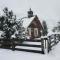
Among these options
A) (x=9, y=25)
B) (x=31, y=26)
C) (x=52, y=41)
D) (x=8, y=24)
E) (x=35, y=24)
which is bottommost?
(x=52, y=41)

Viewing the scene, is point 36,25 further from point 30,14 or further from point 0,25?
point 0,25

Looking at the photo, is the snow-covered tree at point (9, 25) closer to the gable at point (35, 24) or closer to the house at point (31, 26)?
the house at point (31, 26)

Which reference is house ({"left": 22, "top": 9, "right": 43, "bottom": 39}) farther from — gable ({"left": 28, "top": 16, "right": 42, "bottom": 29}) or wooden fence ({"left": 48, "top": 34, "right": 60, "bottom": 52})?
wooden fence ({"left": 48, "top": 34, "right": 60, "bottom": 52})

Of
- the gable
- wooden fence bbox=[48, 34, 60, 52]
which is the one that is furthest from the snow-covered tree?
the gable

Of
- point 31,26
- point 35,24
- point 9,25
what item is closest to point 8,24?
point 9,25

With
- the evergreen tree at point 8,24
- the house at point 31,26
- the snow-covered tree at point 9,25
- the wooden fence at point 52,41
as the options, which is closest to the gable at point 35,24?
the house at point 31,26

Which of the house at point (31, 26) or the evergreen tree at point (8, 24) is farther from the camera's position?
the house at point (31, 26)

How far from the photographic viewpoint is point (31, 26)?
26844 mm

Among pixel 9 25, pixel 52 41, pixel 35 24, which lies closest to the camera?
pixel 52 41

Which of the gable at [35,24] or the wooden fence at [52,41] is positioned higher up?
the gable at [35,24]

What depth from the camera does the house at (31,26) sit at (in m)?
25.5

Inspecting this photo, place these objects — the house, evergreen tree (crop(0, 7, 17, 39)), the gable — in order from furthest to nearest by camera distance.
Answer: the gable, the house, evergreen tree (crop(0, 7, 17, 39))

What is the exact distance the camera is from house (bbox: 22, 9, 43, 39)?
2552 centimetres

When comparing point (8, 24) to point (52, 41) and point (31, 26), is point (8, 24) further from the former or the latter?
point (31, 26)
